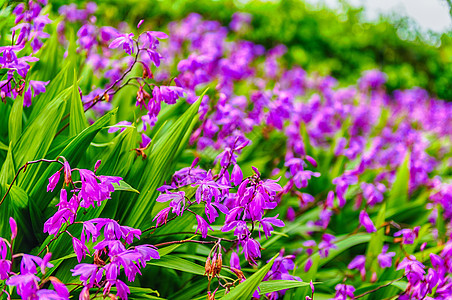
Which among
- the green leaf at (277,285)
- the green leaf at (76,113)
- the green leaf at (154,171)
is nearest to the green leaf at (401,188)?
the green leaf at (277,285)

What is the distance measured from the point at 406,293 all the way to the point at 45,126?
169cm

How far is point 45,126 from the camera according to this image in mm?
1876

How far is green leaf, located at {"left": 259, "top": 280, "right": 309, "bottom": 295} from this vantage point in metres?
1.62

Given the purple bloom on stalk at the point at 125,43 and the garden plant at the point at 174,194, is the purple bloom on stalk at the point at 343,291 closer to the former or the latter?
the garden plant at the point at 174,194

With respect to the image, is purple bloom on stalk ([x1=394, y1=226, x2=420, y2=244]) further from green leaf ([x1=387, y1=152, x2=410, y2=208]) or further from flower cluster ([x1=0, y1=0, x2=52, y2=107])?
flower cluster ([x1=0, y1=0, x2=52, y2=107])

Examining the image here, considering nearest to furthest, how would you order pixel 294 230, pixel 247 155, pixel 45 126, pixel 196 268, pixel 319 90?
1. pixel 196 268
2. pixel 45 126
3. pixel 294 230
4. pixel 247 155
5. pixel 319 90

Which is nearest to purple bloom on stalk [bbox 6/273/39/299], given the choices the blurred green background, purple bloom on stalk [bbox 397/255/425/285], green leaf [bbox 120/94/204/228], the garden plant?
the garden plant

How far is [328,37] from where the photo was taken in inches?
287

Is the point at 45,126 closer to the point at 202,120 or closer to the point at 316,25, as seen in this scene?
the point at 202,120

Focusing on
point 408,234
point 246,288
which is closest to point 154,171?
point 246,288

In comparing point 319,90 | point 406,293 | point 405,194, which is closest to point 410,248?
point 406,293

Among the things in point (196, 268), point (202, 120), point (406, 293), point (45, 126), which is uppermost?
point (45, 126)

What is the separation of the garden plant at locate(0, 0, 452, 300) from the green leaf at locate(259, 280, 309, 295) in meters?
0.01

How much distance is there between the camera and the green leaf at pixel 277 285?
162cm
